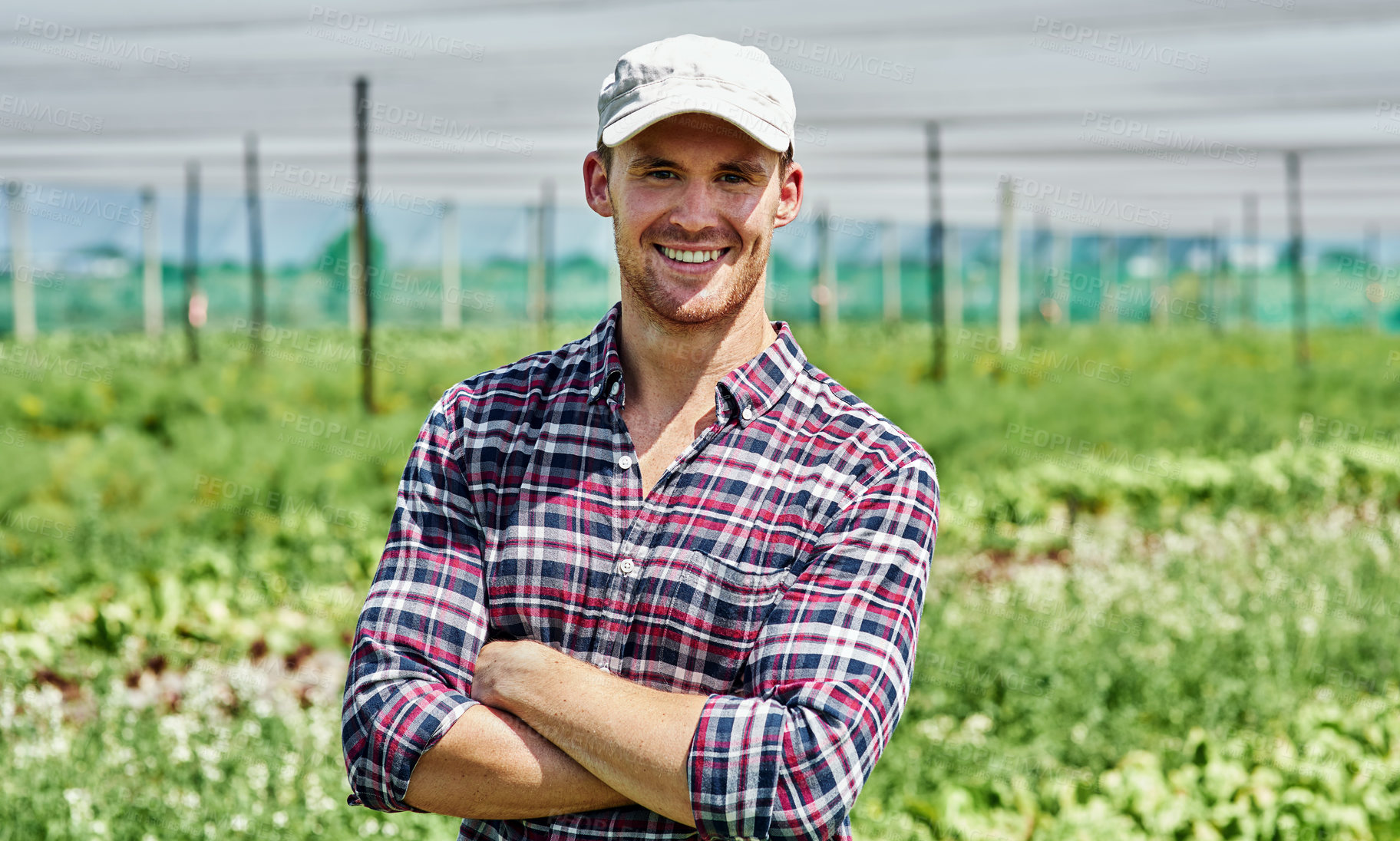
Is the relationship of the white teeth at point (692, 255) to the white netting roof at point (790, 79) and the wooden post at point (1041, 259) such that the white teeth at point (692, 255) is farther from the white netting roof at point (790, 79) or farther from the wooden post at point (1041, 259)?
the wooden post at point (1041, 259)

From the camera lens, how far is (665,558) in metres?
1.52

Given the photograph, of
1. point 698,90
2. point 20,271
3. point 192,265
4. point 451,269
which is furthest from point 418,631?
point 451,269

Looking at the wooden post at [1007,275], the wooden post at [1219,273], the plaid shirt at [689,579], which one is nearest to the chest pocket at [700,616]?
the plaid shirt at [689,579]

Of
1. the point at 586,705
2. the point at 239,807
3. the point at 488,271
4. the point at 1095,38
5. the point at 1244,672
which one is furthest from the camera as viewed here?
the point at 488,271

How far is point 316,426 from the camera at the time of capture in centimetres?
847

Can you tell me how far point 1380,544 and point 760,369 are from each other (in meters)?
6.26

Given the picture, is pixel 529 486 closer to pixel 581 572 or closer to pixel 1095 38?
pixel 581 572

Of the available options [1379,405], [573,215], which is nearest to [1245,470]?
[1379,405]

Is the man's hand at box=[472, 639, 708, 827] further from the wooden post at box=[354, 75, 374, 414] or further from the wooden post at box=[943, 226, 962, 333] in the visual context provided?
the wooden post at box=[943, 226, 962, 333]

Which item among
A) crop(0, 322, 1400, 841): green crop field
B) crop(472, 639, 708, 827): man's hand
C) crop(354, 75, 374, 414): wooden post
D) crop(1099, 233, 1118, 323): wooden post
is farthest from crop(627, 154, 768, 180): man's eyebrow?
crop(1099, 233, 1118, 323): wooden post

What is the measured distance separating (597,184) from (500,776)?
2.62ft

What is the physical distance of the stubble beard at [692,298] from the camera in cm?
154

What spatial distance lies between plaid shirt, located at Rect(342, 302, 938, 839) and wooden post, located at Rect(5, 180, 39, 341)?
19.4 metres

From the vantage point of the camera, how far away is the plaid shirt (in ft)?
4.60
